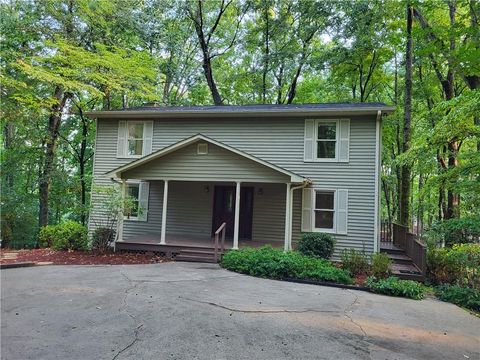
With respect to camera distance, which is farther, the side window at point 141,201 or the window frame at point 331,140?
the side window at point 141,201

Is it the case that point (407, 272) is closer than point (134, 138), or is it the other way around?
point (407, 272)

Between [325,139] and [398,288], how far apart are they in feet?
18.8

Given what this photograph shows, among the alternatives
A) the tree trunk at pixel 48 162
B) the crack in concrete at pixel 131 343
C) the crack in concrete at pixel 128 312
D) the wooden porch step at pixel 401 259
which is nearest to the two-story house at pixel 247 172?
the wooden porch step at pixel 401 259

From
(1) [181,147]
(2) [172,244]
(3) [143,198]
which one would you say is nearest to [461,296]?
(2) [172,244]

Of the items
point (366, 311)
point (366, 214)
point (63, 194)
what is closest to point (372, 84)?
point (366, 214)

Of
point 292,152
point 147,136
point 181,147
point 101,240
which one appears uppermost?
point 147,136

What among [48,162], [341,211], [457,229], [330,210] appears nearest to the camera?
[457,229]

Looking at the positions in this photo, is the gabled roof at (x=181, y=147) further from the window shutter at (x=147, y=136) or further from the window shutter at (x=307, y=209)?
the window shutter at (x=147, y=136)

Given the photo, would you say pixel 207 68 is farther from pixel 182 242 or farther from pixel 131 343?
pixel 131 343

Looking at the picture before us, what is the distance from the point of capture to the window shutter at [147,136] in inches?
505

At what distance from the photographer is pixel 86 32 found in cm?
1548

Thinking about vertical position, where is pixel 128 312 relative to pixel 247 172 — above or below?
below

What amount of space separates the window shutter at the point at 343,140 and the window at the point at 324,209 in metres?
1.28

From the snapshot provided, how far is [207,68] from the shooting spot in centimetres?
2022
